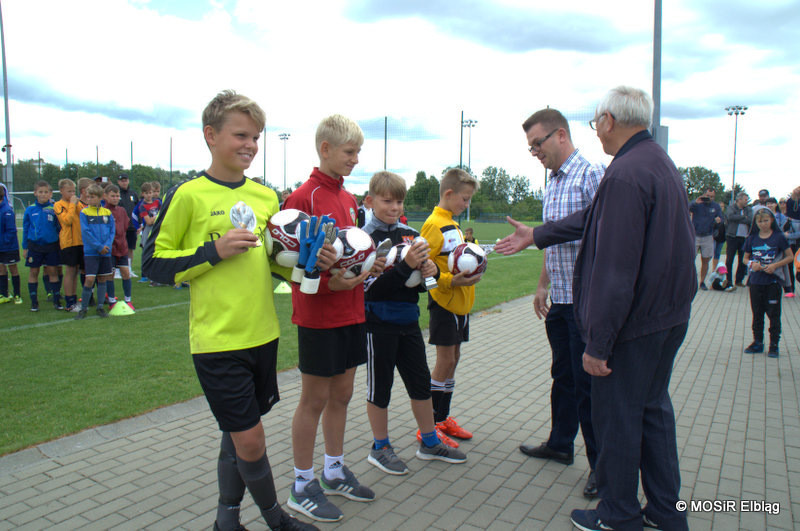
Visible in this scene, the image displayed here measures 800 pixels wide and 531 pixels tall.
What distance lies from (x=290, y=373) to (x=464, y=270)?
272 centimetres

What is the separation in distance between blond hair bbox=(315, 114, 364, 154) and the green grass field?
2.93 metres

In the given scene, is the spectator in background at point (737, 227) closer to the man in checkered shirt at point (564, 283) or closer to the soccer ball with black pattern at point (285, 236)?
the man in checkered shirt at point (564, 283)

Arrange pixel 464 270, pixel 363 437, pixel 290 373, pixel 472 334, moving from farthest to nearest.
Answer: pixel 472 334
pixel 290 373
pixel 363 437
pixel 464 270

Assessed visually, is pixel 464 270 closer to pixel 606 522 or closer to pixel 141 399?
pixel 606 522

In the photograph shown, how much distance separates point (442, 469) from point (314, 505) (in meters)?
1.01

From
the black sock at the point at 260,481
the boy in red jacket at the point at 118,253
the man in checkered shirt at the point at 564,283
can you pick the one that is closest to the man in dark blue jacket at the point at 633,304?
the man in checkered shirt at the point at 564,283

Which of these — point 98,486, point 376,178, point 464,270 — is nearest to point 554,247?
point 464,270

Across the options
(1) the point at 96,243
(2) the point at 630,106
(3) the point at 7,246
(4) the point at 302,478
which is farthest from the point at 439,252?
(3) the point at 7,246

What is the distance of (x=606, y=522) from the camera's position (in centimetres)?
273

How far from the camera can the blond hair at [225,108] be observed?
8.16 feet

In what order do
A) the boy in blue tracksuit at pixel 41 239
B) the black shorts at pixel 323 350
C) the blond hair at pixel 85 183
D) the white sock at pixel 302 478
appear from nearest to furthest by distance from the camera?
the black shorts at pixel 323 350, the white sock at pixel 302 478, the blond hair at pixel 85 183, the boy in blue tracksuit at pixel 41 239

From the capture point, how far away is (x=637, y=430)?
8.63ft

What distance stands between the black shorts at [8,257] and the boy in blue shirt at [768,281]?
11.3 m

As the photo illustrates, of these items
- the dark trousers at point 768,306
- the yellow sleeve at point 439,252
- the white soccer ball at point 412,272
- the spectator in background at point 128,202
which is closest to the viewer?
the white soccer ball at point 412,272
